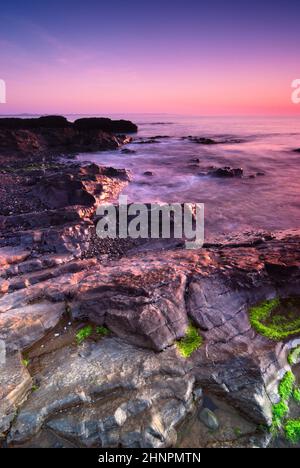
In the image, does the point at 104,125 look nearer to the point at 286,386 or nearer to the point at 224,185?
the point at 224,185

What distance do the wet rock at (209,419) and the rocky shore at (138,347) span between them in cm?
2

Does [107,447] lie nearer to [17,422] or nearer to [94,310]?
[17,422]

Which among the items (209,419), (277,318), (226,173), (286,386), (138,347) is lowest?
(209,419)

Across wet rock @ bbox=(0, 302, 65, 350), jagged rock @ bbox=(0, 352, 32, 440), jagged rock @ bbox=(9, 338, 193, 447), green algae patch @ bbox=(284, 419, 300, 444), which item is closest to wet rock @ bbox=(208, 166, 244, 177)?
wet rock @ bbox=(0, 302, 65, 350)

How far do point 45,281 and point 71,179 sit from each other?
9736mm

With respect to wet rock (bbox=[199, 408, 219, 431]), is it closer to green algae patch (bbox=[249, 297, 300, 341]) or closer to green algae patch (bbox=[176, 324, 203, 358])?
green algae patch (bbox=[176, 324, 203, 358])

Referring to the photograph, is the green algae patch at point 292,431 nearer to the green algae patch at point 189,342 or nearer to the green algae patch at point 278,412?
the green algae patch at point 278,412

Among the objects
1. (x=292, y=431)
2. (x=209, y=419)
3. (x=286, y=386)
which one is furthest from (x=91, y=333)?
(x=292, y=431)

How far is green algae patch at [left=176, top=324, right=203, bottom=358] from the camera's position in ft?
20.9

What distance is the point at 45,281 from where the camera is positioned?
8.93 meters

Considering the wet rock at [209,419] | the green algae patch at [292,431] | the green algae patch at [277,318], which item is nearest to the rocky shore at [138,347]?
the wet rock at [209,419]

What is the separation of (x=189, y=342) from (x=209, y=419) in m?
1.55

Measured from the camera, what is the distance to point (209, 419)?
5328mm
